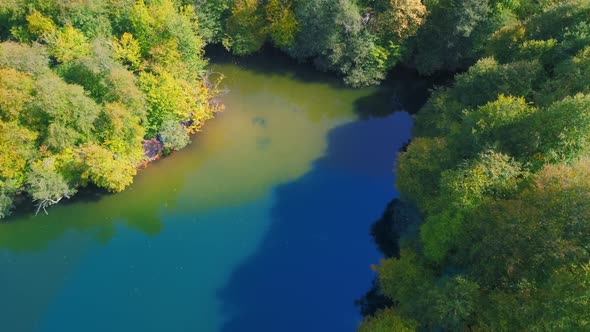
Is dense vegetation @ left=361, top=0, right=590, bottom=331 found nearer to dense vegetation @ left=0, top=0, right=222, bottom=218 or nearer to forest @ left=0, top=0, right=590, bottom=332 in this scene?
forest @ left=0, top=0, right=590, bottom=332

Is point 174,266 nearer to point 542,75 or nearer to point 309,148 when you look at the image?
point 309,148

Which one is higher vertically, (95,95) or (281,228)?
(95,95)

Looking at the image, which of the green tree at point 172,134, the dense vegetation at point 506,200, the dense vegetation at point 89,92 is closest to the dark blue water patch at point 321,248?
the dense vegetation at point 506,200

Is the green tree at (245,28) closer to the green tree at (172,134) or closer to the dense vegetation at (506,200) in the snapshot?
the green tree at (172,134)

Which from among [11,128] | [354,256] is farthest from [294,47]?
[11,128]

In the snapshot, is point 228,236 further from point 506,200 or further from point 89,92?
point 506,200

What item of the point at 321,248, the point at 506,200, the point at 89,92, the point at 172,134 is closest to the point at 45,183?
the point at 89,92

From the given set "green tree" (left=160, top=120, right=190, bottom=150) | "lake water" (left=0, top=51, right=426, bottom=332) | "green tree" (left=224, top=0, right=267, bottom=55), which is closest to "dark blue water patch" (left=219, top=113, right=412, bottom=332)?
"lake water" (left=0, top=51, right=426, bottom=332)

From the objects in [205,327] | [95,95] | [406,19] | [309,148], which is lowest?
[205,327]
